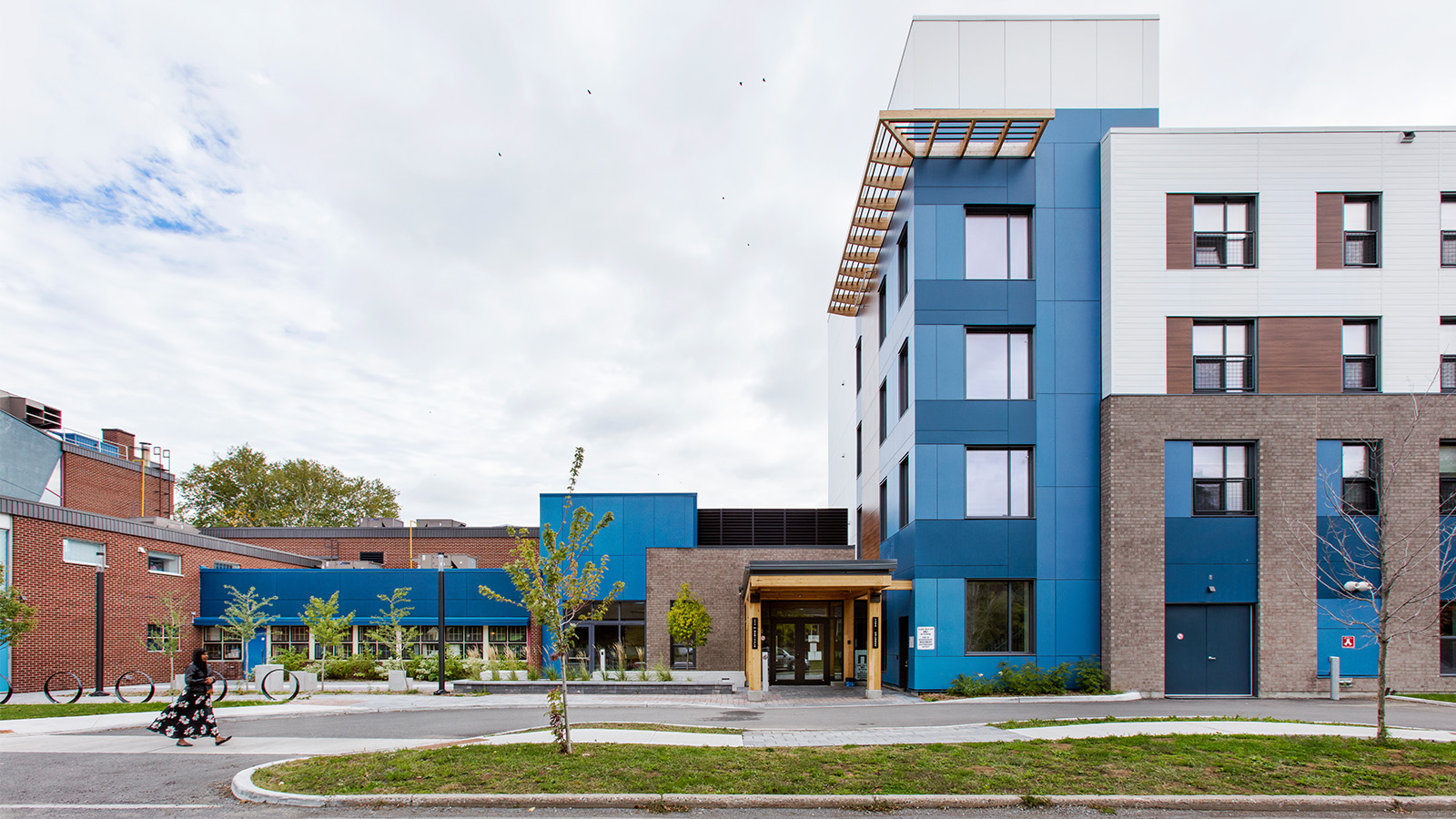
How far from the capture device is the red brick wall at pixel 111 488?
42.3 metres

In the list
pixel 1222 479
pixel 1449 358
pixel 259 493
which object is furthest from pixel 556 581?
pixel 259 493

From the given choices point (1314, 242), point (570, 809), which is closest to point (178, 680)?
point (570, 809)

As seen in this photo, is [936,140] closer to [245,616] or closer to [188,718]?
[188,718]

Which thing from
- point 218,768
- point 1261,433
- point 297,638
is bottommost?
point 297,638

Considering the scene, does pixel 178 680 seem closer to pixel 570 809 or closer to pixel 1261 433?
pixel 570 809

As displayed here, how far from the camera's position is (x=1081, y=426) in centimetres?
2306

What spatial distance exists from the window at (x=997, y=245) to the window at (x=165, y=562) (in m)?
29.0

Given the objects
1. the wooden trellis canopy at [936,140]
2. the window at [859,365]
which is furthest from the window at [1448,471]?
the window at [859,365]

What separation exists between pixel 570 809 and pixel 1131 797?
626 centimetres

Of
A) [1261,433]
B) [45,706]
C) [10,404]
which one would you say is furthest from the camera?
[10,404]

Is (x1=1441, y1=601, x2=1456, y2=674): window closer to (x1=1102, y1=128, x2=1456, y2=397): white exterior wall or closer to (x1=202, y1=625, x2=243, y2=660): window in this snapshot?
(x1=1102, y1=128, x2=1456, y2=397): white exterior wall

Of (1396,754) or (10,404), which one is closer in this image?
(1396,754)

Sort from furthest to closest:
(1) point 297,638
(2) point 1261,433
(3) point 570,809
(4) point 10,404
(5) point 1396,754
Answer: (4) point 10,404 < (1) point 297,638 < (2) point 1261,433 < (5) point 1396,754 < (3) point 570,809

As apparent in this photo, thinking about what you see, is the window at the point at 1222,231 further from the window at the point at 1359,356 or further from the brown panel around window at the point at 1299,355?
the window at the point at 1359,356
